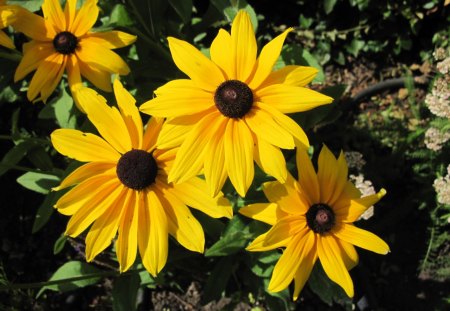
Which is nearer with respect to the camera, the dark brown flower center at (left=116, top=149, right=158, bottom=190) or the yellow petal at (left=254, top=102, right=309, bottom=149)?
the yellow petal at (left=254, top=102, right=309, bottom=149)

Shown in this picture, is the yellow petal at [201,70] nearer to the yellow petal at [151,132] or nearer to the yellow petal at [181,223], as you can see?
the yellow petal at [151,132]

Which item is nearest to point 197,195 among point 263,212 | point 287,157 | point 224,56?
point 263,212

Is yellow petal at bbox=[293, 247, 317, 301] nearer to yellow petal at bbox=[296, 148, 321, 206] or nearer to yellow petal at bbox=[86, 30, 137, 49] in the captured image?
yellow petal at bbox=[296, 148, 321, 206]

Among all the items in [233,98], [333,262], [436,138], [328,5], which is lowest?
[333,262]

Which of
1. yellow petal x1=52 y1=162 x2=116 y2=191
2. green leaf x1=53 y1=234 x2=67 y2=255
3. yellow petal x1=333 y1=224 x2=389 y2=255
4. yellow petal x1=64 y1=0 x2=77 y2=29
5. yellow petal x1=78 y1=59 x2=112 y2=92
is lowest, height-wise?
green leaf x1=53 y1=234 x2=67 y2=255

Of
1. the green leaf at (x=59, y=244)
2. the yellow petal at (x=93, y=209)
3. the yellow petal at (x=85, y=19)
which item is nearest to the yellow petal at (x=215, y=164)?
the yellow petal at (x=93, y=209)

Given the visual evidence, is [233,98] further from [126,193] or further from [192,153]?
[126,193]

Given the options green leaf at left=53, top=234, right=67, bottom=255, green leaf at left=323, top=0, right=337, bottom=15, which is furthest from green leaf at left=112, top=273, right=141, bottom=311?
green leaf at left=323, top=0, right=337, bottom=15
